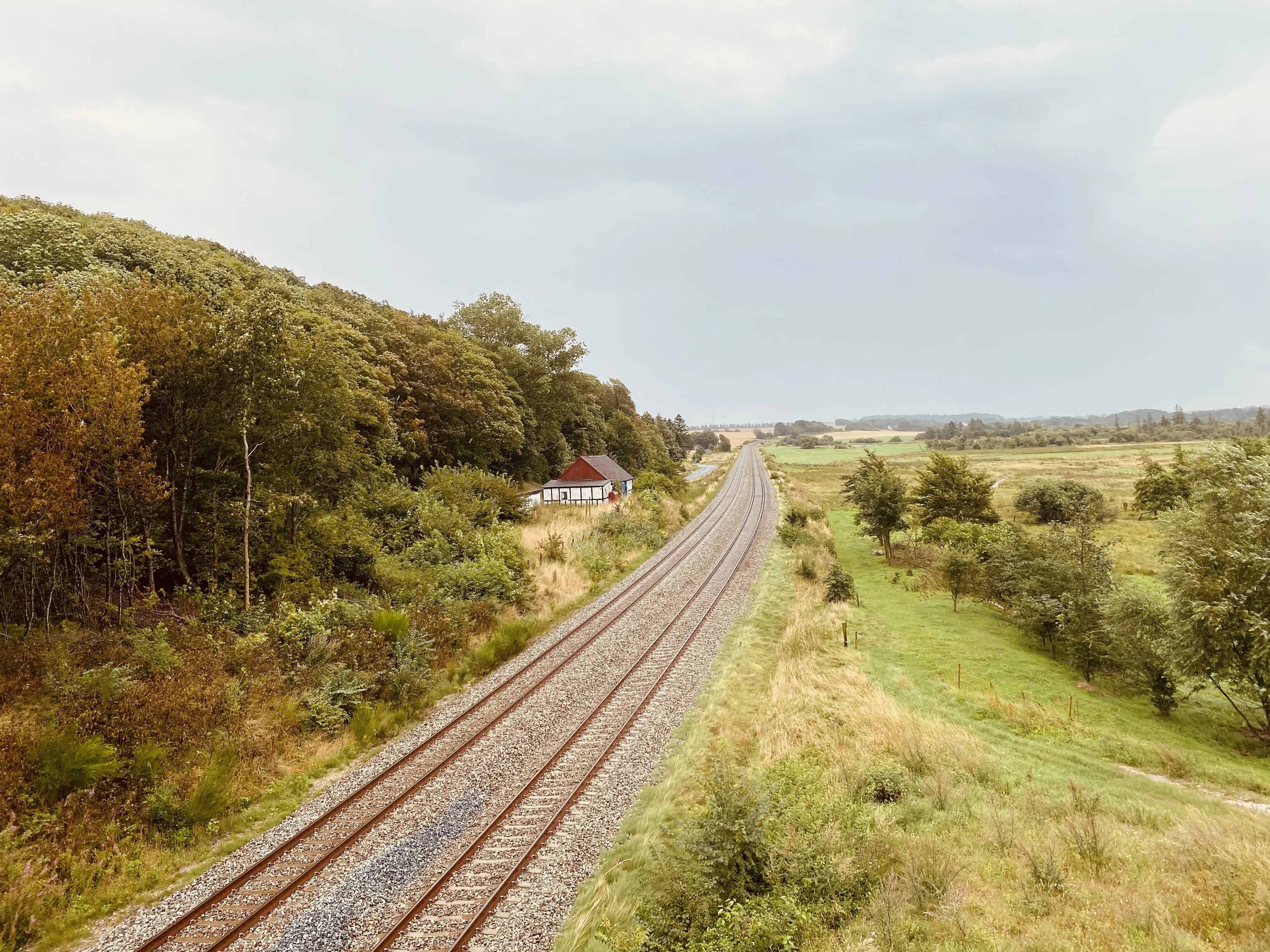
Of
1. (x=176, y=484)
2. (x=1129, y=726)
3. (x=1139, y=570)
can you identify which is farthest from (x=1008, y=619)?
(x=176, y=484)

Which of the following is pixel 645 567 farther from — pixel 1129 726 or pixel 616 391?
pixel 616 391

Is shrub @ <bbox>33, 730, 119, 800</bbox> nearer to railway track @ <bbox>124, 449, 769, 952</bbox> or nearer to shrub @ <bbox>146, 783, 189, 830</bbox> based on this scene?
shrub @ <bbox>146, 783, 189, 830</bbox>

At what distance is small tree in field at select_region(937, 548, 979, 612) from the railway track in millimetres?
13438

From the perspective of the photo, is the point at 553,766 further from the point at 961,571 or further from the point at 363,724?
the point at 961,571

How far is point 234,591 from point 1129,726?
25291 mm

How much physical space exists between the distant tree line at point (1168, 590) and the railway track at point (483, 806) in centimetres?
1284

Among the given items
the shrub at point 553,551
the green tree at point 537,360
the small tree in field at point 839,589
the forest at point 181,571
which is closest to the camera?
the forest at point 181,571

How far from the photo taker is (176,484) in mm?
15703

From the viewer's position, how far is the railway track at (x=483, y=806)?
7.65m

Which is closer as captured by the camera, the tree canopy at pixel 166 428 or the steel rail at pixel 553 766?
the steel rail at pixel 553 766

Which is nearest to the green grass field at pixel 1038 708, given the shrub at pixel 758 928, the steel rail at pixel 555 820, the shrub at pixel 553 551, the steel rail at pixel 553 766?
the steel rail at pixel 553 766

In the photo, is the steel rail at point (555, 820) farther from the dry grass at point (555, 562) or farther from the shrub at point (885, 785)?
the dry grass at point (555, 562)

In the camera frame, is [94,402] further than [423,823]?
Yes

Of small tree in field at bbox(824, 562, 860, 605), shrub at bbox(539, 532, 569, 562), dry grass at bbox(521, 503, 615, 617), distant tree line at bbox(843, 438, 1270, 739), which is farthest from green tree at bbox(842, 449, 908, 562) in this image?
shrub at bbox(539, 532, 569, 562)
